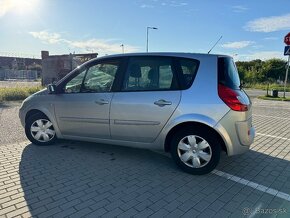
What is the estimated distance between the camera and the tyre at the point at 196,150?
378 centimetres

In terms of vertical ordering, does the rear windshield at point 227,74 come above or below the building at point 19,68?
below

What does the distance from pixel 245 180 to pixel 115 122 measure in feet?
7.03

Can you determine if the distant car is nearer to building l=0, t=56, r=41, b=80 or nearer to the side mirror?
the side mirror

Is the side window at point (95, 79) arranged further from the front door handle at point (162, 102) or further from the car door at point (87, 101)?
the front door handle at point (162, 102)

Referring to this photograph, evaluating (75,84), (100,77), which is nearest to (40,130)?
(75,84)

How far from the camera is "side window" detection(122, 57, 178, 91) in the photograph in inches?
156

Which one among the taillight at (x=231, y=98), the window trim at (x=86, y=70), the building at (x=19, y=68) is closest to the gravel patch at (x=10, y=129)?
the window trim at (x=86, y=70)

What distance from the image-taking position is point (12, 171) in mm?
3895

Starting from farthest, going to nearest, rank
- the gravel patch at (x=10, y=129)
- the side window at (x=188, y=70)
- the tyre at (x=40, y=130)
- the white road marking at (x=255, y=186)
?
1. the gravel patch at (x=10, y=129)
2. the tyre at (x=40, y=130)
3. the side window at (x=188, y=70)
4. the white road marking at (x=255, y=186)

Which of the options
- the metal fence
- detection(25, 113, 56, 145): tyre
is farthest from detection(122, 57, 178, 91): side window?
the metal fence

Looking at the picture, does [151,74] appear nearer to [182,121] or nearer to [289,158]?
[182,121]

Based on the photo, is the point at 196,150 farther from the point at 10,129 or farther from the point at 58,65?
the point at 58,65

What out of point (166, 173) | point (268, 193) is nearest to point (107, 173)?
point (166, 173)

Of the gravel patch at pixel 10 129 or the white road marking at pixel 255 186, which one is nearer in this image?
the white road marking at pixel 255 186
